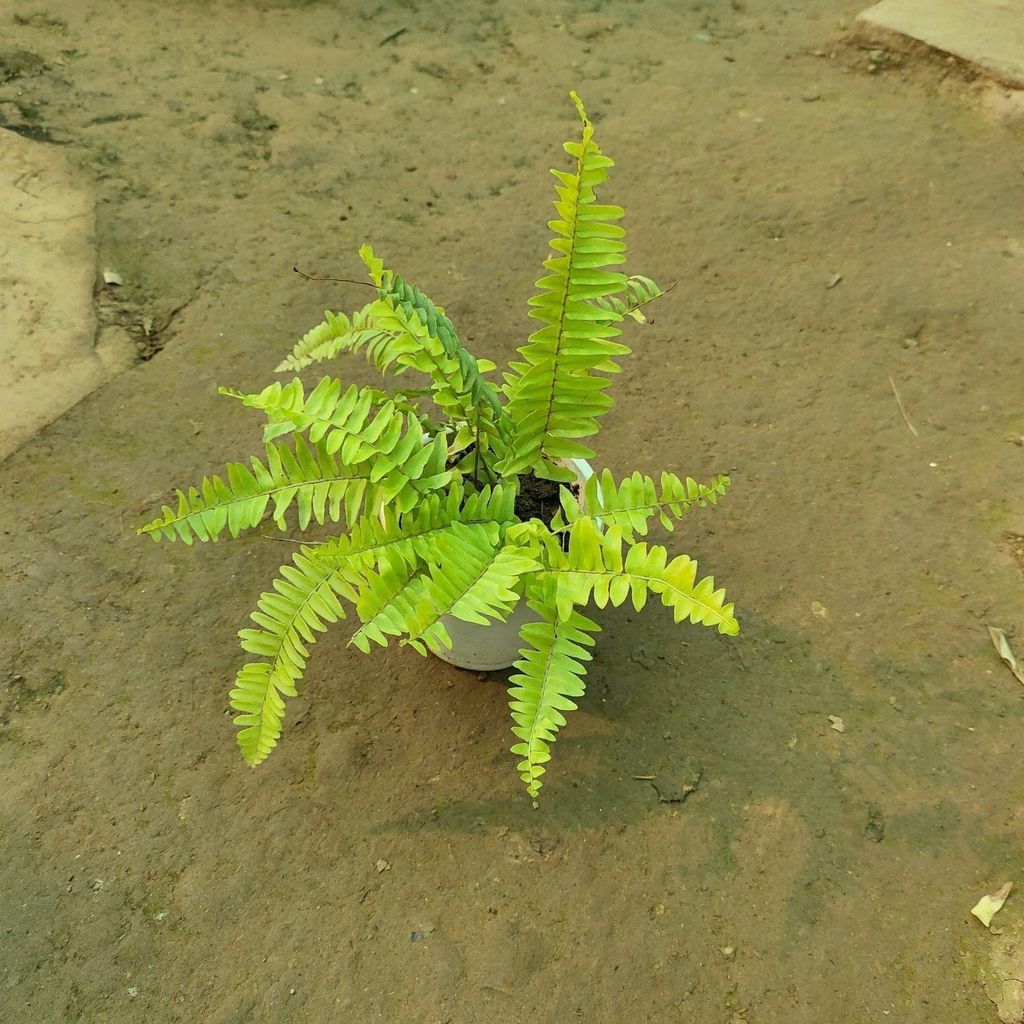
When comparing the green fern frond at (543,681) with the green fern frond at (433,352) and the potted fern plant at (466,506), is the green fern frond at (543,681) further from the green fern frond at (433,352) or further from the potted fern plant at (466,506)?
the green fern frond at (433,352)

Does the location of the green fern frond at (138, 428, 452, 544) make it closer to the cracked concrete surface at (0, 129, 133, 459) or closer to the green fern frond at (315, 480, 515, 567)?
the green fern frond at (315, 480, 515, 567)

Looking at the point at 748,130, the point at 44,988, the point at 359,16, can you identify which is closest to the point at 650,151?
the point at 748,130

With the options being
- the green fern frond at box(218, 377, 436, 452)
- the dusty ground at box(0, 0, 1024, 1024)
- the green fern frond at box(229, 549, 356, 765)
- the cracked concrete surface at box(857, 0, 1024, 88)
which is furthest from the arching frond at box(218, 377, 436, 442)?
the cracked concrete surface at box(857, 0, 1024, 88)

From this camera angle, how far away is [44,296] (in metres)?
3.60

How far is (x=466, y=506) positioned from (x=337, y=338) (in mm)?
584

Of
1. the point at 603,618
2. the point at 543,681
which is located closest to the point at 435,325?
the point at 543,681

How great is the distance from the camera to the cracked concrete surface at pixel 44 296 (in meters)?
3.31

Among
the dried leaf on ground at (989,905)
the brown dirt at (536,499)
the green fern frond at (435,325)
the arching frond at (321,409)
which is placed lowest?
the dried leaf on ground at (989,905)

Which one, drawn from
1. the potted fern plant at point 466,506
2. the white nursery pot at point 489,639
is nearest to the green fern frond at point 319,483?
the potted fern plant at point 466,506

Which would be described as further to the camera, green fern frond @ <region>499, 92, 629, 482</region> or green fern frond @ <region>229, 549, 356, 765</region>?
green fern frond @ <region>229, 549, 356, 765</region>

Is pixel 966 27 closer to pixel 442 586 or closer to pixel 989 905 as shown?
pixel 989 905

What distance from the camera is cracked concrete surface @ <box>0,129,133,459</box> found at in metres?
3.31

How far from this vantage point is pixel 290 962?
2.19 metres

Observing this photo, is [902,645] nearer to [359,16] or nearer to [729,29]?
[729,29]
